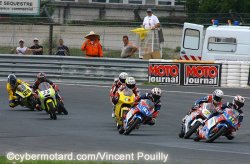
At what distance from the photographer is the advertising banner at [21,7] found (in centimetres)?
3397

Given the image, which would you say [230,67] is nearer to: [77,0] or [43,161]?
[43,161]

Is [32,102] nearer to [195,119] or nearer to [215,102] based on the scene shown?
[195,119]

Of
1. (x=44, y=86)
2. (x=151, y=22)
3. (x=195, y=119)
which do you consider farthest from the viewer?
(x=151, y=22)

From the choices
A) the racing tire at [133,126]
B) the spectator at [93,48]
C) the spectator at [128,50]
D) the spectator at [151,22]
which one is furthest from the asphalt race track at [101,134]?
the spectator at [151,22]

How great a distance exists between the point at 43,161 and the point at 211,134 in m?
4.95

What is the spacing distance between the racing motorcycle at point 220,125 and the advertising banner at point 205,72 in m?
10.9

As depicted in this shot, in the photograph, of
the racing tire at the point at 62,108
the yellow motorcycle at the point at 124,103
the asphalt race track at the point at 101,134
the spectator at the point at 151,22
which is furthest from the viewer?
the spectator at the point at 151,22

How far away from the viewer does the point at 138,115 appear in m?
18.6

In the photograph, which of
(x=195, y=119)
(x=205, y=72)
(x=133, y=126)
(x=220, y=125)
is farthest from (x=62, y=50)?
(x=220, y=125)

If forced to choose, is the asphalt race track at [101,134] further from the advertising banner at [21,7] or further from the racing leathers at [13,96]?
the advertising banner at [21,7]

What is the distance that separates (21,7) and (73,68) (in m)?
5.85

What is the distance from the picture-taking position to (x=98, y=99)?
25.6m

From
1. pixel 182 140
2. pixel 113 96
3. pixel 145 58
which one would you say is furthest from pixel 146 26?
pixel 182 140

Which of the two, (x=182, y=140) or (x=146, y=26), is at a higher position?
(x=146, y=26)
